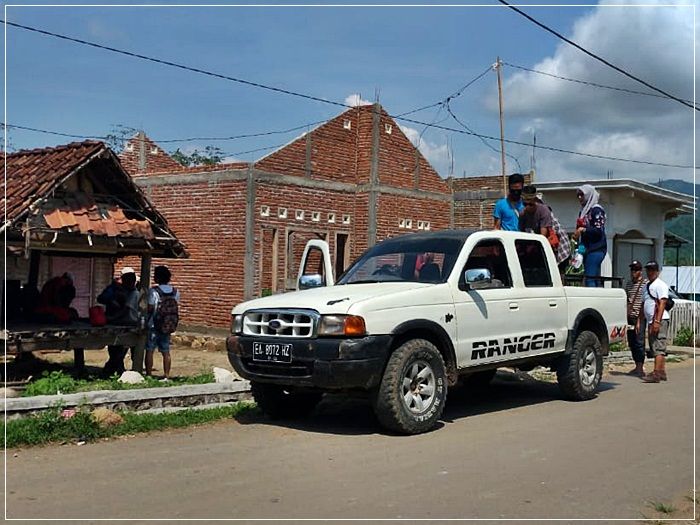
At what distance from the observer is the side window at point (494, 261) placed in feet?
29.9

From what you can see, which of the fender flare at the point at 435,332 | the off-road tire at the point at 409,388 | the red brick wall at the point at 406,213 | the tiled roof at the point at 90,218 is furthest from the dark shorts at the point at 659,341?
the red brick wall at the point at 406,213

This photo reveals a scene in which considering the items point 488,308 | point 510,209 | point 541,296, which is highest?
point 510,209

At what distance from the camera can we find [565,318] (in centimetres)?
996

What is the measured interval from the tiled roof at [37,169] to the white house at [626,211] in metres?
13.8

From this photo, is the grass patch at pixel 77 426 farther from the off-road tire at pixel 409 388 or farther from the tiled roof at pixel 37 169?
the tiled roof at pixel 37 169

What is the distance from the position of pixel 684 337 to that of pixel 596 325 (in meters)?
12.2

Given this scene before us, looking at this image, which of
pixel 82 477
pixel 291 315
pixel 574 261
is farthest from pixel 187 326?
pixel 82 477

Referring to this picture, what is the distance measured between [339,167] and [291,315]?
1374 centimetres

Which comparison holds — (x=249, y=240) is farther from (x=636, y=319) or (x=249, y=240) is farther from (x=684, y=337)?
(x=684, y=337)

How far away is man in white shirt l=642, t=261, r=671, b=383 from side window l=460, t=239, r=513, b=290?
13.6 ft

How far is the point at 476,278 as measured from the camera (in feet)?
28.0

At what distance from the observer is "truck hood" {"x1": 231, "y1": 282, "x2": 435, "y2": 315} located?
25.1 ft

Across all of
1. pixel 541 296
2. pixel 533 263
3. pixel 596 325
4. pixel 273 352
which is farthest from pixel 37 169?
pixel 596 325

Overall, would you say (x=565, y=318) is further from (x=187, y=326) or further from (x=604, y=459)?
(x=187, y=326)
